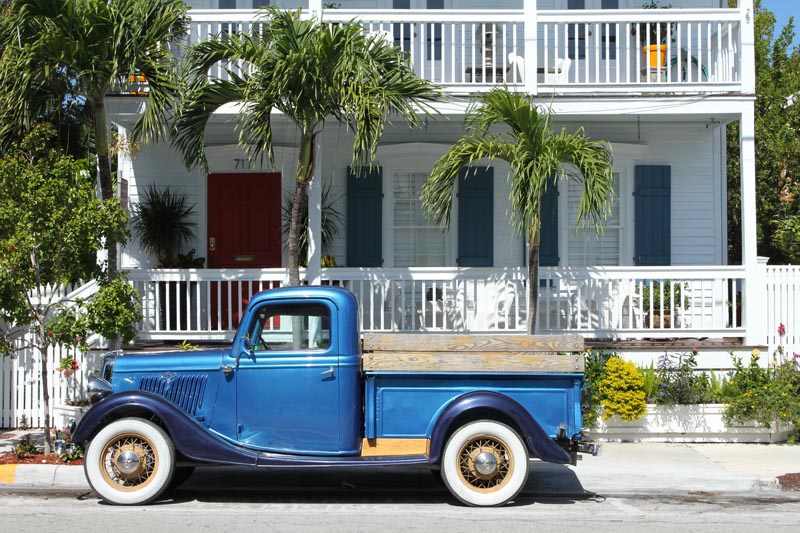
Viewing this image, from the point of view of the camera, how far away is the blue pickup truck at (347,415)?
7160mm

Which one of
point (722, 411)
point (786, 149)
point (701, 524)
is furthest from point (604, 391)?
point (786, 149)

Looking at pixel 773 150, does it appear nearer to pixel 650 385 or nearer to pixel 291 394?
pixel 650 385

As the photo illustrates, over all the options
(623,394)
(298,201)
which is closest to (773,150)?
(623,394)

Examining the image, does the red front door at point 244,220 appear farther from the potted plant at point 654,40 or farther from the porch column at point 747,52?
the porch column at point 747,52

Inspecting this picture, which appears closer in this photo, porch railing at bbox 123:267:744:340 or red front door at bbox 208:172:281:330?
porch railing at bbox 123:267:744:340

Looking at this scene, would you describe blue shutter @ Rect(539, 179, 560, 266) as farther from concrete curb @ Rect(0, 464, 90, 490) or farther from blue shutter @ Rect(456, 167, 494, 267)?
concrete curb @ Rect(0, 464, 90, 490)

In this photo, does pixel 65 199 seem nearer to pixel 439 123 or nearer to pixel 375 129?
pixel 375 129

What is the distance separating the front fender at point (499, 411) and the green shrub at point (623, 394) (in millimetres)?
3114

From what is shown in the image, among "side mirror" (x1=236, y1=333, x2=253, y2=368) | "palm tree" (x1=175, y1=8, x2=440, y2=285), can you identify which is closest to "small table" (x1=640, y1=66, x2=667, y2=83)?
"palm tree" (x1=175, y1=8, x2=440, y2=285)

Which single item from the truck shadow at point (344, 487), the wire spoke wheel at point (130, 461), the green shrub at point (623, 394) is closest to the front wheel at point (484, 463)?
the truck shadow at point (344, 487)

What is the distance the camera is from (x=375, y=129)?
30.8 feet

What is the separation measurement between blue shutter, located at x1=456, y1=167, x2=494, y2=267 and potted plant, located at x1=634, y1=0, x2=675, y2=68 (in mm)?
2987

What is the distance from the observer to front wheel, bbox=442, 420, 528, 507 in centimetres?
719

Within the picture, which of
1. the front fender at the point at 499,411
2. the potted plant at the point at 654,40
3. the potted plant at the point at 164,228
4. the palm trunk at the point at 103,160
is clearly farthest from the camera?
the potted plant at the point at 164,228
